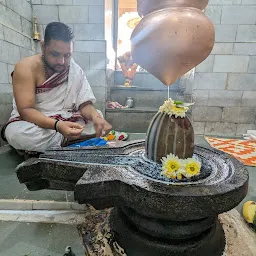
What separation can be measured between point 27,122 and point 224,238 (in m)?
1.69

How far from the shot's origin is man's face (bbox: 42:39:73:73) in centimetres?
162

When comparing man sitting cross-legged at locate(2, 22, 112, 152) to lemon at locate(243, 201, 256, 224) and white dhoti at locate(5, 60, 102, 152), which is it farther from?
lemon at locate(243, 201, 256, 224)

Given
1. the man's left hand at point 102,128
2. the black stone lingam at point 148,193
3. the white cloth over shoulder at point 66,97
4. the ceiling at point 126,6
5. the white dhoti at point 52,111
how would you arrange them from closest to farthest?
the black stone lingam at point 148,193 → the man's left hand at point 102,128 → the white dhoti at point 52,111 → the white cloth over shoulder at point 66,97 → the ceiling at point 126,6

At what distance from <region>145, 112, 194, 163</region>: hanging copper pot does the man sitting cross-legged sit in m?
0.66

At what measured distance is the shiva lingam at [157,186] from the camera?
666 mm

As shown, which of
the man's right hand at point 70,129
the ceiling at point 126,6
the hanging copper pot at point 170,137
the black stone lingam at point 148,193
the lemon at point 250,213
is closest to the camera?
the black stone lingam at point 148,193

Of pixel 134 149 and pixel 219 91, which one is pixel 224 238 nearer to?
pixel 134 149

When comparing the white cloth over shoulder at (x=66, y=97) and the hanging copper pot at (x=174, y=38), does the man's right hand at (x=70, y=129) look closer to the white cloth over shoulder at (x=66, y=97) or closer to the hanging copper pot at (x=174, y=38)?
the white cloth over shoulder at (x=66, y=97)

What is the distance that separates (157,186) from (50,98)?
5.11ft

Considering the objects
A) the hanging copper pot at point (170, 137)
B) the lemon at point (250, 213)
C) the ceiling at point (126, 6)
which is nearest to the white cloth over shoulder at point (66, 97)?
the hanging copper pot at point (170, 137)

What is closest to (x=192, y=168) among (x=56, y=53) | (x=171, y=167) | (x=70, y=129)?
(x=171, y=167)

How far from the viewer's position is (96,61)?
314 centimetres

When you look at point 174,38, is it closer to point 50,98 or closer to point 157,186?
point 157,186

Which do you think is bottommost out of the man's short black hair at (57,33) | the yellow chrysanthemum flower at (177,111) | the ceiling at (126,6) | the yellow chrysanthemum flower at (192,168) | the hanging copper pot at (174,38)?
the yellow chrysanthemum flower at (192,168)
